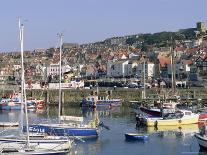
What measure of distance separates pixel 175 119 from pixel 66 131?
394 inches

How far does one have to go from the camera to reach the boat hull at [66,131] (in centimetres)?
3188

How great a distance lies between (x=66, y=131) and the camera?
105 feet

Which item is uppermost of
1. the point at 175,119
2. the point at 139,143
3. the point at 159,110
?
the point at 159,110

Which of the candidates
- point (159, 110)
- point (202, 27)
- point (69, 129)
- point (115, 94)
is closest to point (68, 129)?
point (69, 129)

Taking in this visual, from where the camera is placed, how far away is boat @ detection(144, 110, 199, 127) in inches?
1529

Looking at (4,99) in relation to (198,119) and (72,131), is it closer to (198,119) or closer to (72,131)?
(198,119)

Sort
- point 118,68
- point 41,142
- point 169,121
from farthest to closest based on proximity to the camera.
Result: point 118,68
point 169,121
point 41,142

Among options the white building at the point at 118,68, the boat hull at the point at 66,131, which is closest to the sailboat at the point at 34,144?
the boat hull at the point at 66,131

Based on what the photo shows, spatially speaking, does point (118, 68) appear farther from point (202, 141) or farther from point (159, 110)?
point (202, 141)

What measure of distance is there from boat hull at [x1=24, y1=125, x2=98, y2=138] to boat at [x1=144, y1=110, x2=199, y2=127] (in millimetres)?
7079

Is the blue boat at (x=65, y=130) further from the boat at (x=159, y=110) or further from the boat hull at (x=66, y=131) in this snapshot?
the boat at (x=159, y=110)

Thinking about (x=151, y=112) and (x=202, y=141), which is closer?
(x=202, y=141)

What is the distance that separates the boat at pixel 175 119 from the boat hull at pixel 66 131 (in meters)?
7.08

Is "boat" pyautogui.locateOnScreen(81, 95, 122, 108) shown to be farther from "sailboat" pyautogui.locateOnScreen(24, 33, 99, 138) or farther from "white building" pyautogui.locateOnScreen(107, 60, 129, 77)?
"white building" pyautogui.locateOnScreen(107, 60, 129, 77)
